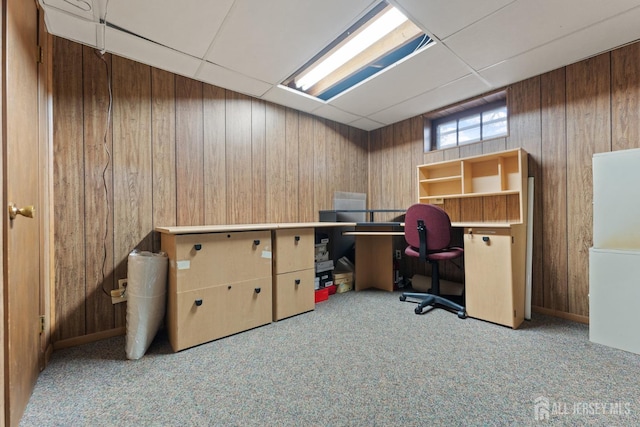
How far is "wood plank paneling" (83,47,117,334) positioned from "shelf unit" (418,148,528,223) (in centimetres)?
314

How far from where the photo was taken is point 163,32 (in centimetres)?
184

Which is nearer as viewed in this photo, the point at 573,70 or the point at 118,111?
the point at 118,111

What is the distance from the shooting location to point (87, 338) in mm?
1944

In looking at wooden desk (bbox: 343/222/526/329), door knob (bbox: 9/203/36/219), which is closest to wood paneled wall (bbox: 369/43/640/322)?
wooden desk (bbox: 343/222/526/329)

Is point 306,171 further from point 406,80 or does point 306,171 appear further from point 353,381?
point 353,381

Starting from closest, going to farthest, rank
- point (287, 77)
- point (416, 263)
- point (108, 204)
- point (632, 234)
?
point (632, 234) < point (108, 204) < point (287, 77) < point (416, 263)

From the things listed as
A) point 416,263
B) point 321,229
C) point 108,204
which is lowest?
point 416,263

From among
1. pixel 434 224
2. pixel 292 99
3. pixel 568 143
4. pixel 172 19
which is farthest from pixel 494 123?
pixel 172 19

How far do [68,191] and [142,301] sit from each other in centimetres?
98

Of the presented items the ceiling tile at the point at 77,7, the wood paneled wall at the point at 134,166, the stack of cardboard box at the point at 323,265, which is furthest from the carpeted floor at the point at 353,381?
the ceiling tile at the point at 77,7

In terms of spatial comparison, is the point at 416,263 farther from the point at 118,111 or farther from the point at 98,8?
the point at 98,8

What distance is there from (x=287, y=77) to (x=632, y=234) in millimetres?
2924

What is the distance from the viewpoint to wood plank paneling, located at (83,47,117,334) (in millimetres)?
1965

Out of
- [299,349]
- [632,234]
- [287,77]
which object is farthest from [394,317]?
[287,77]
